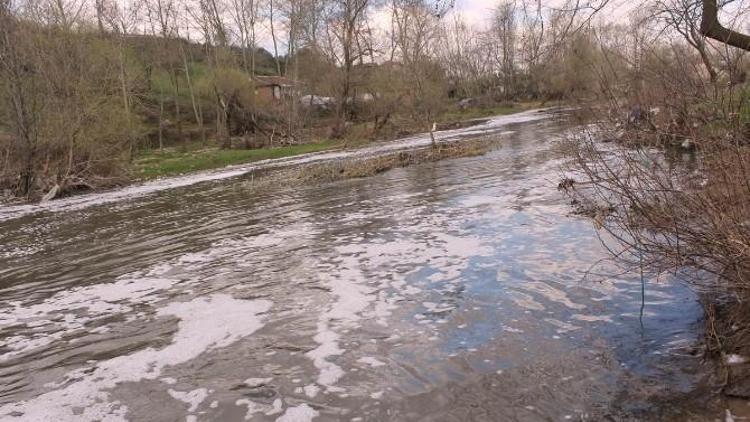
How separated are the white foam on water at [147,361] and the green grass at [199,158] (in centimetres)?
2417

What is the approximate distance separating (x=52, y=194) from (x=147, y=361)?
836 inches

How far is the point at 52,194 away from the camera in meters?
24.6

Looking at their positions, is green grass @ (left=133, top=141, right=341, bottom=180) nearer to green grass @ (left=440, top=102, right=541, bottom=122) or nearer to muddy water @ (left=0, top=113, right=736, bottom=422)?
muddy water @ (left=0, top=113, right=736, bottom=422)

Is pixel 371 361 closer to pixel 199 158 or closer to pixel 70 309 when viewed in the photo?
pixel 70 309

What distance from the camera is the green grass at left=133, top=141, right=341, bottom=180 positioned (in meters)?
32.5

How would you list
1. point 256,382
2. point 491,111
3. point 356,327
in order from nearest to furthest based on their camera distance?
point 256,382
point 356,327
point 491,111

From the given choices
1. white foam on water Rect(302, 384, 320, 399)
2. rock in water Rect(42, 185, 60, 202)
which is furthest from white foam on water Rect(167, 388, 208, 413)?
rock in water Rect(42, 185, 60, 202)

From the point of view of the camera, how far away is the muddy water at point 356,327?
5.10 metres

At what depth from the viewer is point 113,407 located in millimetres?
5441

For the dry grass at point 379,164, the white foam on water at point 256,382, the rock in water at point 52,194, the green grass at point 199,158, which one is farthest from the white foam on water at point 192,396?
the green grass at point 199,158

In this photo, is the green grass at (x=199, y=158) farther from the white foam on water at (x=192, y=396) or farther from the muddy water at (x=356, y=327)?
the white foam on water at (x=192, y=396)

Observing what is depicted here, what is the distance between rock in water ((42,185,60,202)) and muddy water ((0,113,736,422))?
1237 centimetres

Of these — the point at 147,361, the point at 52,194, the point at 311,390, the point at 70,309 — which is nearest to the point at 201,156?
the point at 52,194

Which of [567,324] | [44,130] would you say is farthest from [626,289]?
[44,130]
